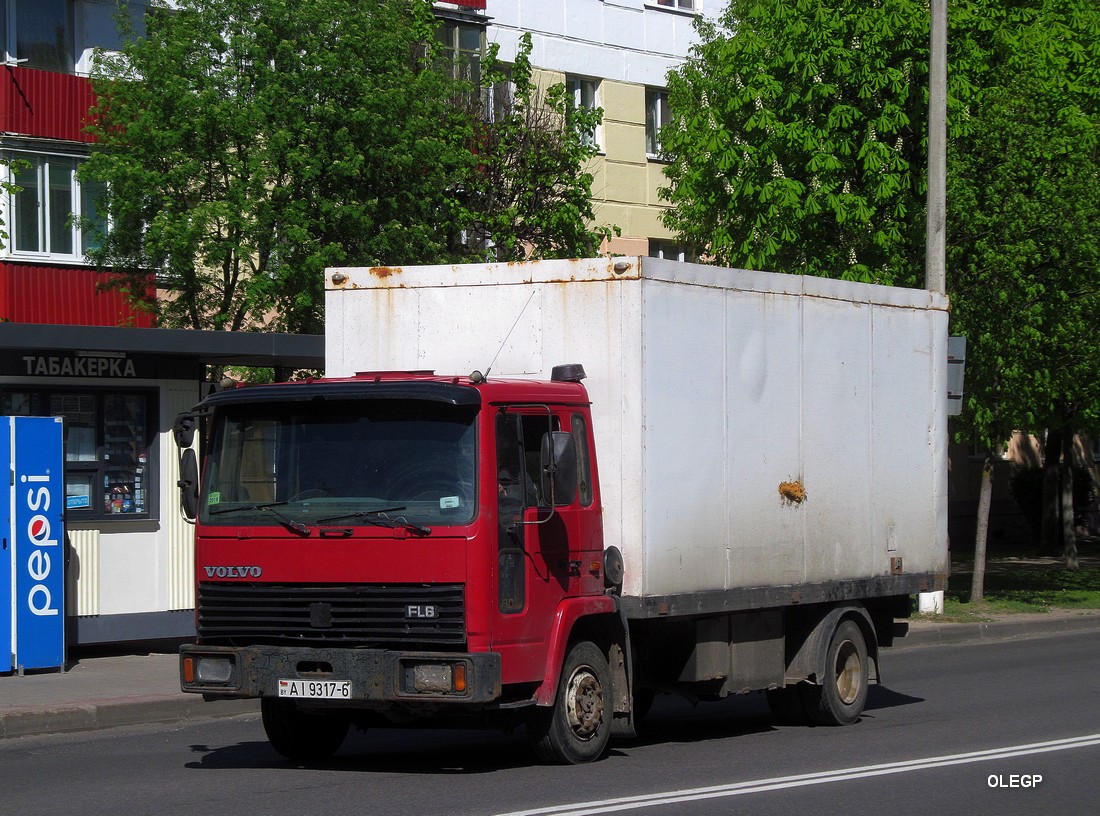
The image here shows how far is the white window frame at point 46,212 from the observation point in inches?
955

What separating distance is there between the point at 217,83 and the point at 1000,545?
88.5ft

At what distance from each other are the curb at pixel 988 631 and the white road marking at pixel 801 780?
831 centimetres

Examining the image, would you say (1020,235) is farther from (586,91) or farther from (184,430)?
(184,430)

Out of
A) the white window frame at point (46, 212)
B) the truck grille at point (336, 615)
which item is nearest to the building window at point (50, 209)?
the white window frame at point (46, 212)

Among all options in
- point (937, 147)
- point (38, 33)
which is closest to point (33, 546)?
point (937, 147)

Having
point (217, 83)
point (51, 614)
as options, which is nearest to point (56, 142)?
point (217, 83)

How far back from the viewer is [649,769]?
9547mm

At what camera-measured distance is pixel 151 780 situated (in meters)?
9.34

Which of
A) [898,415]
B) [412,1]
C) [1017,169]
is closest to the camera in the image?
[898,415]

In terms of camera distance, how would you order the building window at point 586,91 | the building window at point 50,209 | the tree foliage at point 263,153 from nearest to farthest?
the tree foliage at point 263,153 < the building window at point 50,209 < the building window at point 586,91

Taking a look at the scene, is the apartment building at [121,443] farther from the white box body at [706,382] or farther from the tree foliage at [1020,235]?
the tree foliage at [1020,235]

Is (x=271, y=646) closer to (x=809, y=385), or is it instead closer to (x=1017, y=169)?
(x=809, y=385)

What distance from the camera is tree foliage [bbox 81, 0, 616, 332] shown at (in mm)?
19953

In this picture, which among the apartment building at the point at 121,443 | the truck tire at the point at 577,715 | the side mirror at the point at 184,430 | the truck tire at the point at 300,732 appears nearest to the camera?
the truck tire at the point at 577,715
